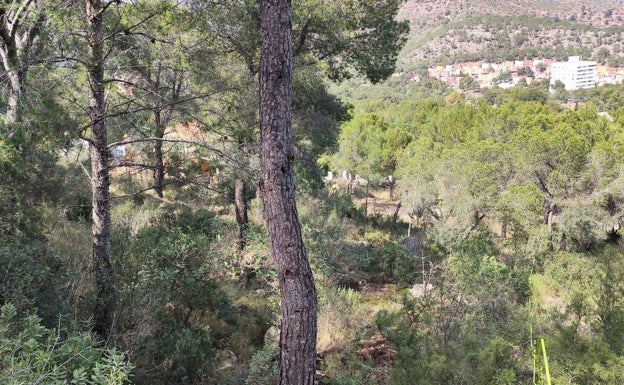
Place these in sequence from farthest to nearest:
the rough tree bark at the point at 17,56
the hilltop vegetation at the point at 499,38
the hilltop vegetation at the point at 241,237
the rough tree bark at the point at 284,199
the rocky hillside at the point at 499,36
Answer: the rocky hillside at the point at 499,36
the hilltop vegetation at the point at 499,38
the rough tree bark at the point at 17,56
the hilltop vegetation at the point at 241,237
the rough tree bark at the point at 284,199

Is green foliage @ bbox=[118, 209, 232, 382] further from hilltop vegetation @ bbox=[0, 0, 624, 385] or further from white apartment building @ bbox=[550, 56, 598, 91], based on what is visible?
white apartment building @ bbox=[550, 56, 598, 91]

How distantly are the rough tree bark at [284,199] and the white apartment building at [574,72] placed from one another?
107 metres

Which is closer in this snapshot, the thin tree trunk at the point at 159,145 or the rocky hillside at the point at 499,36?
the thin tree trunk at the point at 159,145

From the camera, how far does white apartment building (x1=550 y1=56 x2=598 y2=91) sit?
305 ft

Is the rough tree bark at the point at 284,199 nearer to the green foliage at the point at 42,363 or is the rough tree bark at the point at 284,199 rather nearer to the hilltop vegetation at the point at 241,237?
the hilltop vegetation at the point at 241,237

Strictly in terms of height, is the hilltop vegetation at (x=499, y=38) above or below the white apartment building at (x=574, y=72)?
above

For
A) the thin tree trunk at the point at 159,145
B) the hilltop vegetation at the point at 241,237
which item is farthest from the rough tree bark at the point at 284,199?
the thin tree trunk at the point at 159,145

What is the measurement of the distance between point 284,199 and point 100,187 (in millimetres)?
2176

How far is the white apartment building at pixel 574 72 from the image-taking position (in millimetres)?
92988

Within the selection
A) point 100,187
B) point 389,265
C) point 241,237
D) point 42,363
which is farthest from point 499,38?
point 42,363

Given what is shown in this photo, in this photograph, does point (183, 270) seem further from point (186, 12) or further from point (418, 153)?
point (418, 153)

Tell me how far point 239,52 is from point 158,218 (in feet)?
12.8

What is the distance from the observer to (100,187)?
3891mm

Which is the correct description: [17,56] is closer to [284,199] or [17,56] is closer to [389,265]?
[284,199]
